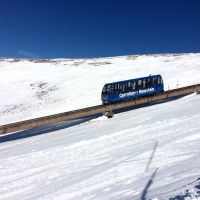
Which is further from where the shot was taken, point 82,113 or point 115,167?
point 82,113

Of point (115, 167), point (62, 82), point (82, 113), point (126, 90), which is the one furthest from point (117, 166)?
point (62, 82)

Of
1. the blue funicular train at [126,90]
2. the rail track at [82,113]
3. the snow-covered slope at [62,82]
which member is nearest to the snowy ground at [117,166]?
the rail track at [82,113]

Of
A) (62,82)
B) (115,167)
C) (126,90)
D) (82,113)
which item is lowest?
(115,167)

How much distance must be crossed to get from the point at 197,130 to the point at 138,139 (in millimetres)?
2575

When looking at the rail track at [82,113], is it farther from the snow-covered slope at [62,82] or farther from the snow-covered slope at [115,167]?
the snow-covered slope at [115,167]

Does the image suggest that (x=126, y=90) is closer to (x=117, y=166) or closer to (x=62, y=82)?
(x=62, y=82)

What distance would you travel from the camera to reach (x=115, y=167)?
1134 cm

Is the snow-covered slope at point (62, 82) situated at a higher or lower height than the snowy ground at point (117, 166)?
higher

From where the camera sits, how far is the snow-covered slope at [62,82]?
42.8 meters

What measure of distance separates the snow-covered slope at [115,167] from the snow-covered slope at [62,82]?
2388 centimetres

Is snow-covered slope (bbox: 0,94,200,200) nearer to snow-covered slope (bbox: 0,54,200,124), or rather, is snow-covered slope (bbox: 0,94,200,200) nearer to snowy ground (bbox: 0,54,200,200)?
snowy ground (bbox: 0,54,200,200)

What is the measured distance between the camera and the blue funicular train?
113 feet

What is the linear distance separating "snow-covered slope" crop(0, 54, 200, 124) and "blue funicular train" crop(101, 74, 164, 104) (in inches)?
245

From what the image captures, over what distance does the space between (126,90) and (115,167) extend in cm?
2382
